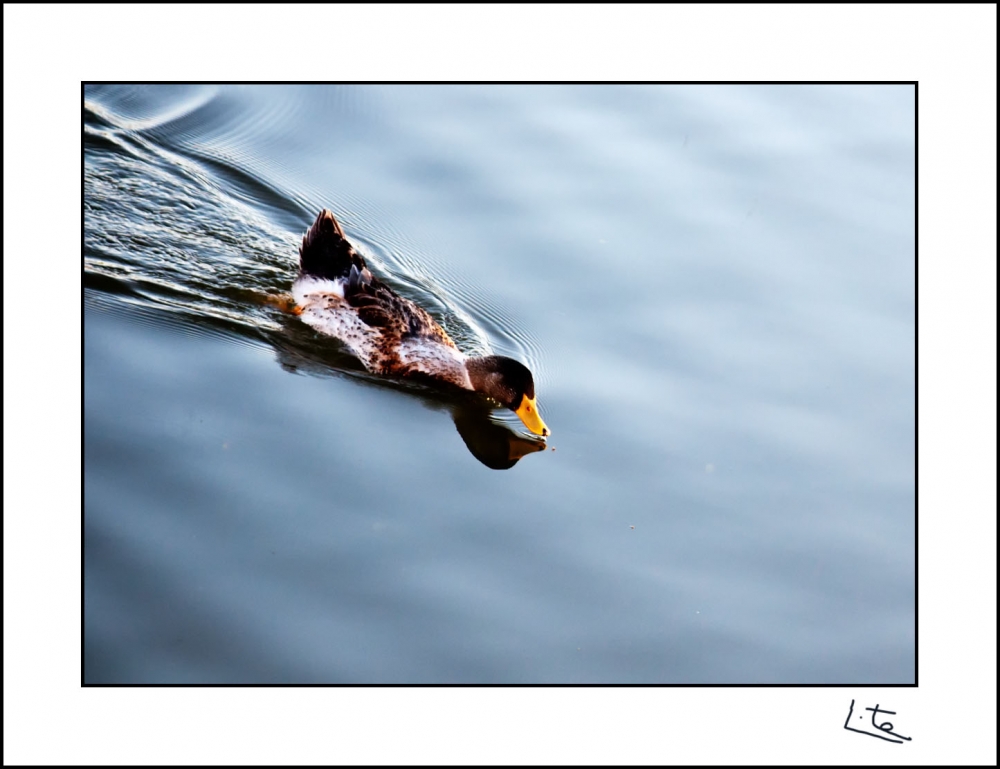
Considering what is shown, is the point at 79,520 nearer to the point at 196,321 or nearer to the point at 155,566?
the point at 155,566

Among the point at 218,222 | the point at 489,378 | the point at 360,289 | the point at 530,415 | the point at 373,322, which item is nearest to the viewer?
the point at 530,415

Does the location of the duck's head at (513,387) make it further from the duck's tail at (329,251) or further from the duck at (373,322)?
the duck's tail at (329,251)

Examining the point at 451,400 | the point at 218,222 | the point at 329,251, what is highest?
the point at 218,222

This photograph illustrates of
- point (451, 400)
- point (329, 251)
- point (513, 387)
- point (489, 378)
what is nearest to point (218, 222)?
point (329, 251)

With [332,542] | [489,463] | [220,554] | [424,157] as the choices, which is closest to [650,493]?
[489,463]

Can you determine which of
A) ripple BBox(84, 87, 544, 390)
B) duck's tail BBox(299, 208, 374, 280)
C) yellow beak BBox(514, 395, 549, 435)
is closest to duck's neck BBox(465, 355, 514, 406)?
yellow beak BBox(514, 395, 549, 435)

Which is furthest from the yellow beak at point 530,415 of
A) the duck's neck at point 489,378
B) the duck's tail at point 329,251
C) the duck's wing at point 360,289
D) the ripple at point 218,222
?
the duck's tail at point 329,251

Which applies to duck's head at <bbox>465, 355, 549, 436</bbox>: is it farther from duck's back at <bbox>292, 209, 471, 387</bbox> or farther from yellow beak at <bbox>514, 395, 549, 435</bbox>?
duck's back at <bbox>292, 209, 471, 387</bbox>

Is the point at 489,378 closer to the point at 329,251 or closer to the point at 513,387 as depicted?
the point at 513,387
